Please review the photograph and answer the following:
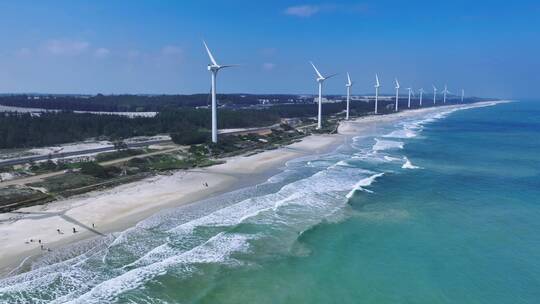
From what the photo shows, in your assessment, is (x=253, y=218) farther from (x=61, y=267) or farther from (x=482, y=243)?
(x=482, y=243)

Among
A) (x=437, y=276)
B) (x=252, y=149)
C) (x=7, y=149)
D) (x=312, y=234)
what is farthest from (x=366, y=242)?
(x=7, y=149)

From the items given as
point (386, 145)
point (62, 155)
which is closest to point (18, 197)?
point (62, 155)

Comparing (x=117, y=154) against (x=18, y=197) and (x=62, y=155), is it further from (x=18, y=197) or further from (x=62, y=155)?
(x=18, y=197)

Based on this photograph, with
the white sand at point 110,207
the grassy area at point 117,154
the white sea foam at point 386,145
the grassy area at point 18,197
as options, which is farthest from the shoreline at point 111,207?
the white sea foam at point 386,145

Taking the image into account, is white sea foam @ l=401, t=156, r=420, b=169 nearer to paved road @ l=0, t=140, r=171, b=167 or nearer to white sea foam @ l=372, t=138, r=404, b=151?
white sea foam @ l=372, t=138, r=404, b=151

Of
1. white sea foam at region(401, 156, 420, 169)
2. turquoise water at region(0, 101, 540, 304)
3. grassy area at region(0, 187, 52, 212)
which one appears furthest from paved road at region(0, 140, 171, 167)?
white sea foam at region(401, 156, 420, 169)
